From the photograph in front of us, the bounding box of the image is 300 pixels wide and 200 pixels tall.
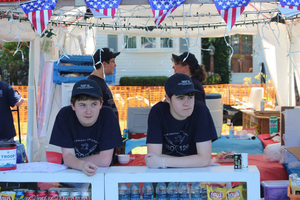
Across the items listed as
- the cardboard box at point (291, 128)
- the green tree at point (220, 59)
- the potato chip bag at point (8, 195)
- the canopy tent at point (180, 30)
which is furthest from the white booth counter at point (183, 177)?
the green tree at point (220, 59)

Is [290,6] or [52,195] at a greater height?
[290,6]

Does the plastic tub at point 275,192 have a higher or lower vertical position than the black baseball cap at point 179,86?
lower

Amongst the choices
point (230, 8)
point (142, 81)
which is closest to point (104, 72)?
point (230, 8)

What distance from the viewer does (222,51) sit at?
22203 mm

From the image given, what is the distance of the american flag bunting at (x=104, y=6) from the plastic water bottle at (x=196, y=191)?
4.66 ft

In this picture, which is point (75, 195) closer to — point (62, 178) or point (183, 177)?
point (62, 178)

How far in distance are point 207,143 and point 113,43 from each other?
16.5m

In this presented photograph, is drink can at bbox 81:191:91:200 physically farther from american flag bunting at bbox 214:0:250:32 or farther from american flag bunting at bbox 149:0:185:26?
american flag bunting at bbox 214:0:250:32

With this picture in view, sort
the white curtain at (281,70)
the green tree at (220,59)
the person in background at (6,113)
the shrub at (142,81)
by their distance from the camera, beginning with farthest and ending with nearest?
the green tree at (220,59)
the shrub at (142,81)
the white curtain at (281,70)
the person in background at (6,113)

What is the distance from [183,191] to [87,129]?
0.86m

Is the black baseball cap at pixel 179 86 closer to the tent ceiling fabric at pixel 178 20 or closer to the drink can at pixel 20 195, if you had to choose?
the drink can at pixel 20 195

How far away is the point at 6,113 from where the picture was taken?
15.7 ft

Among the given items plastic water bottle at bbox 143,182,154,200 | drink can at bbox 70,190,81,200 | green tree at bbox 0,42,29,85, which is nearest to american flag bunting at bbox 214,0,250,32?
plastic water bottle at bbox 143,182,154,200

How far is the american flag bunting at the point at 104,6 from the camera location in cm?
269
